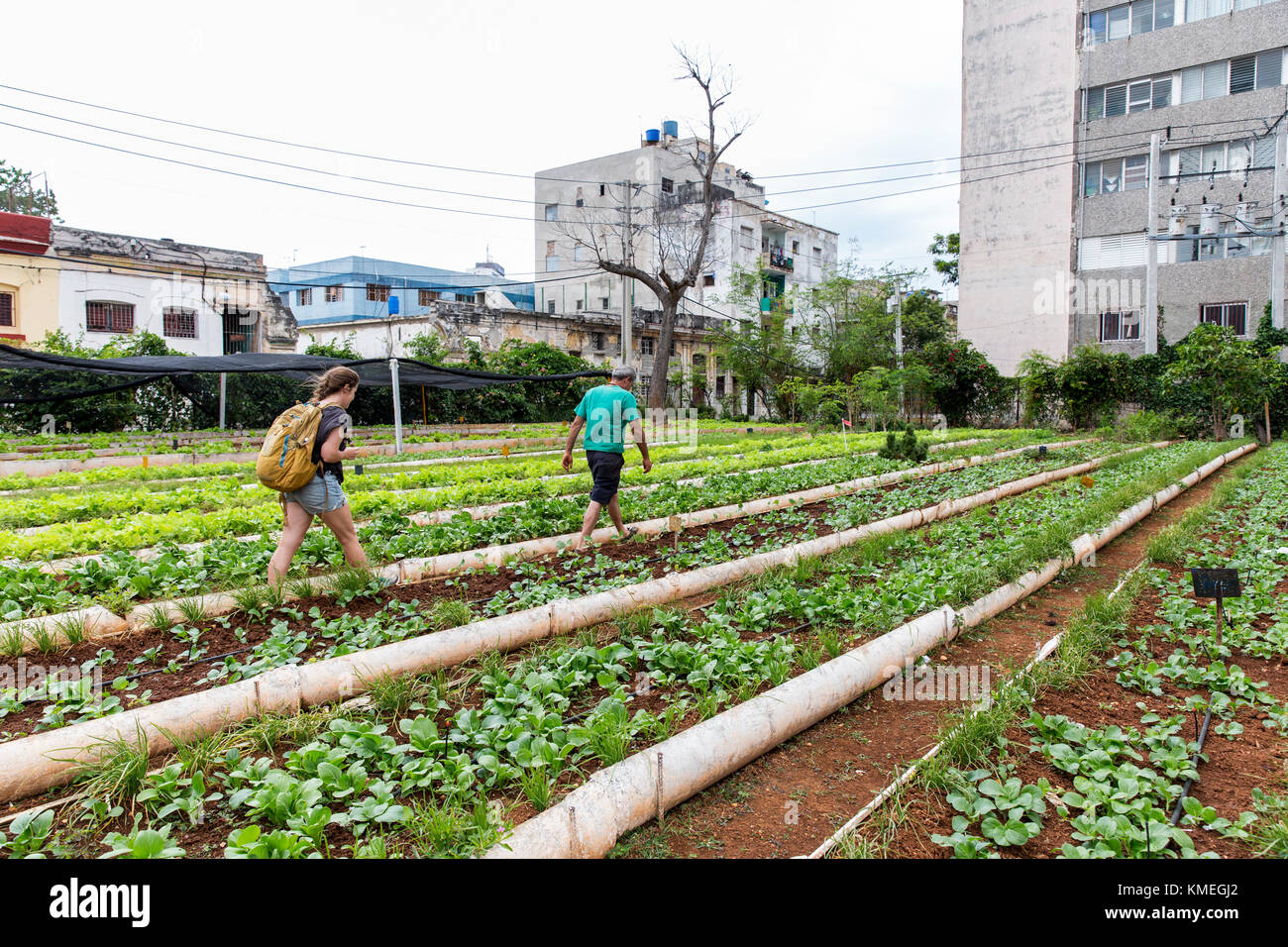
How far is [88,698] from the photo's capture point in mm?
3488

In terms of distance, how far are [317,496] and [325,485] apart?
0.09 m

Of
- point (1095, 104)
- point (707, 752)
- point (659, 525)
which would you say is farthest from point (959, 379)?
point (707, 752)

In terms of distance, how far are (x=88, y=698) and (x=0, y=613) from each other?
1.69 meters

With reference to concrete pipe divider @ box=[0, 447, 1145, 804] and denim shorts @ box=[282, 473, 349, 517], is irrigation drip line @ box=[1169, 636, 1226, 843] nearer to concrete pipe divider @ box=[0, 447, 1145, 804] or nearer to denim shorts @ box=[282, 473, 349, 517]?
concrete pipe divider @ box=[0, 447, 1145, 804]

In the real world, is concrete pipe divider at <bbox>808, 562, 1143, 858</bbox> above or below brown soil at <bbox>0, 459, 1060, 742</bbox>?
below

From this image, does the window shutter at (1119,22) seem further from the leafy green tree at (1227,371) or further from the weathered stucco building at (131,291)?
the weathered stucco building at (131,291)

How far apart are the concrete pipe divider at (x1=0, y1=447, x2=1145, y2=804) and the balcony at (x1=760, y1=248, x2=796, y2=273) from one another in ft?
146

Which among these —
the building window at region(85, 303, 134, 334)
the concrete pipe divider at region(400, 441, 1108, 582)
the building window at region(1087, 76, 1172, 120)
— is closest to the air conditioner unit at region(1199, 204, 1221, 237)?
the building window at region(1087, 76, 1172, 120)

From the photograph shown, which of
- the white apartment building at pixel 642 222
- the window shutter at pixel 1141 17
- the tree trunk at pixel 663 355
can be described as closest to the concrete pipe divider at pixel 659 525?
the tree trunk at pixel 663 355

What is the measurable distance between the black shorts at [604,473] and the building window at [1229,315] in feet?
87.6

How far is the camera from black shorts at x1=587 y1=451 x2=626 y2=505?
6.90 metres
